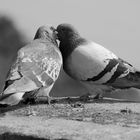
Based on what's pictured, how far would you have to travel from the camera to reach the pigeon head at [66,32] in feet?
50.2

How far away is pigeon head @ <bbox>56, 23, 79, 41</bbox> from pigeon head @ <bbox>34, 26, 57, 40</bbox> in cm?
12

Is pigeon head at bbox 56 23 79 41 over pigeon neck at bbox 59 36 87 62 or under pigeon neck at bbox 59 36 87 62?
over

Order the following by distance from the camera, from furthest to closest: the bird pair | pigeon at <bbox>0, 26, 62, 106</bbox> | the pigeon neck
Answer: the pigeon neck
the bird pair
pigeon at <bbox>0, 26, 62, 106</bbox>

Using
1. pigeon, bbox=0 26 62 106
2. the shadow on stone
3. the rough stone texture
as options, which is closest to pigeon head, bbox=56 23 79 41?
pigeon, bbox=0 26 62 106

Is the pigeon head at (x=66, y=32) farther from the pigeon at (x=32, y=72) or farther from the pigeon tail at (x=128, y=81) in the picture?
the pigeon tail at (x=128, y=81)

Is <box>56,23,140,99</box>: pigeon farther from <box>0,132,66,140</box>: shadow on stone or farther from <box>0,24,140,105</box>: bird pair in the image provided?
<box>0,132,66,140</box>: shadow on stone

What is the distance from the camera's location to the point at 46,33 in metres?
15.4

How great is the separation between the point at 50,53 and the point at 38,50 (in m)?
0.25

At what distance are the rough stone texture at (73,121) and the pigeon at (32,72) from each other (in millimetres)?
322

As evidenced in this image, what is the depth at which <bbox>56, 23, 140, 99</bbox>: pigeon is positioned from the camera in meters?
14.3

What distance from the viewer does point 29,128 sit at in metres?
11.0

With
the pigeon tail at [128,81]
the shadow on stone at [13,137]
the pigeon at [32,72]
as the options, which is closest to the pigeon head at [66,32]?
the pigeon at [32,72]

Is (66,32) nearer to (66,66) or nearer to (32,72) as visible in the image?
(66,66)

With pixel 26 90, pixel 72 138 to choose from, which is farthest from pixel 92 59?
pixel 72 138
